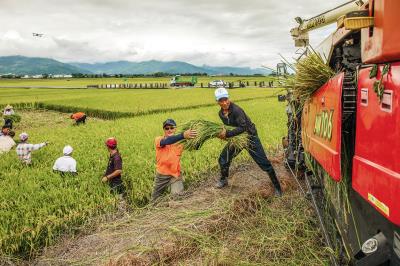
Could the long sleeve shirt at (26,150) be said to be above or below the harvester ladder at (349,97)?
below

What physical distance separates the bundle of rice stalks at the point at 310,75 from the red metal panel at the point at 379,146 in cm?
115

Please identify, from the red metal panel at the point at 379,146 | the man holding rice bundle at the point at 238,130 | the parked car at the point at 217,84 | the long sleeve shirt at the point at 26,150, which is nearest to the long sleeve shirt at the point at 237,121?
the man holding rice bundle at the point at 238,130

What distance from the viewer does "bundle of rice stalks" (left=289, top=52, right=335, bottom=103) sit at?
3680 mm

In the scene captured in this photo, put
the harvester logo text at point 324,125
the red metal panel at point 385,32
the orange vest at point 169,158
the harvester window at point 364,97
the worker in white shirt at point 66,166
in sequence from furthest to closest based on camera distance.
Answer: the worker in white shirt at point 66,166
the orange vest at point 169,158
the harvester logo text at point 324,125
the harvester window at point 364,97
the red metal panel at point 385,32

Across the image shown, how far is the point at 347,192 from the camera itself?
3146mm

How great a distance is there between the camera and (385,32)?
78.2 inches

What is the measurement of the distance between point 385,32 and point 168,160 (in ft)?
13.9

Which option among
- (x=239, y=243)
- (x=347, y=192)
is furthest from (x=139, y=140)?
(x=347, y=192)

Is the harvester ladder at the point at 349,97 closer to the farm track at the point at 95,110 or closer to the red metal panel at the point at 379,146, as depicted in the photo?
the red metal panel at the point at 379,146

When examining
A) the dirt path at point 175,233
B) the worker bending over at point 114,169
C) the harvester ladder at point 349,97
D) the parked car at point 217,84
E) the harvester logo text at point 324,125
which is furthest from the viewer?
the parked car at point 217,84

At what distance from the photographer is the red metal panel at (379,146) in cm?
195

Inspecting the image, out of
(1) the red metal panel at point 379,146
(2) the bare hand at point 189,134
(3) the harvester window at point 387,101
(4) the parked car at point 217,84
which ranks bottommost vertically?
(2) the bare hand at point 189,134

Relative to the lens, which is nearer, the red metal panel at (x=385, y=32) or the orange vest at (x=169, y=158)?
the red metal panel at (x=385, y=32)

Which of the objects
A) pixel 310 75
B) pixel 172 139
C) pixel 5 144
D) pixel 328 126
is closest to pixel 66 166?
pixel 172 139
